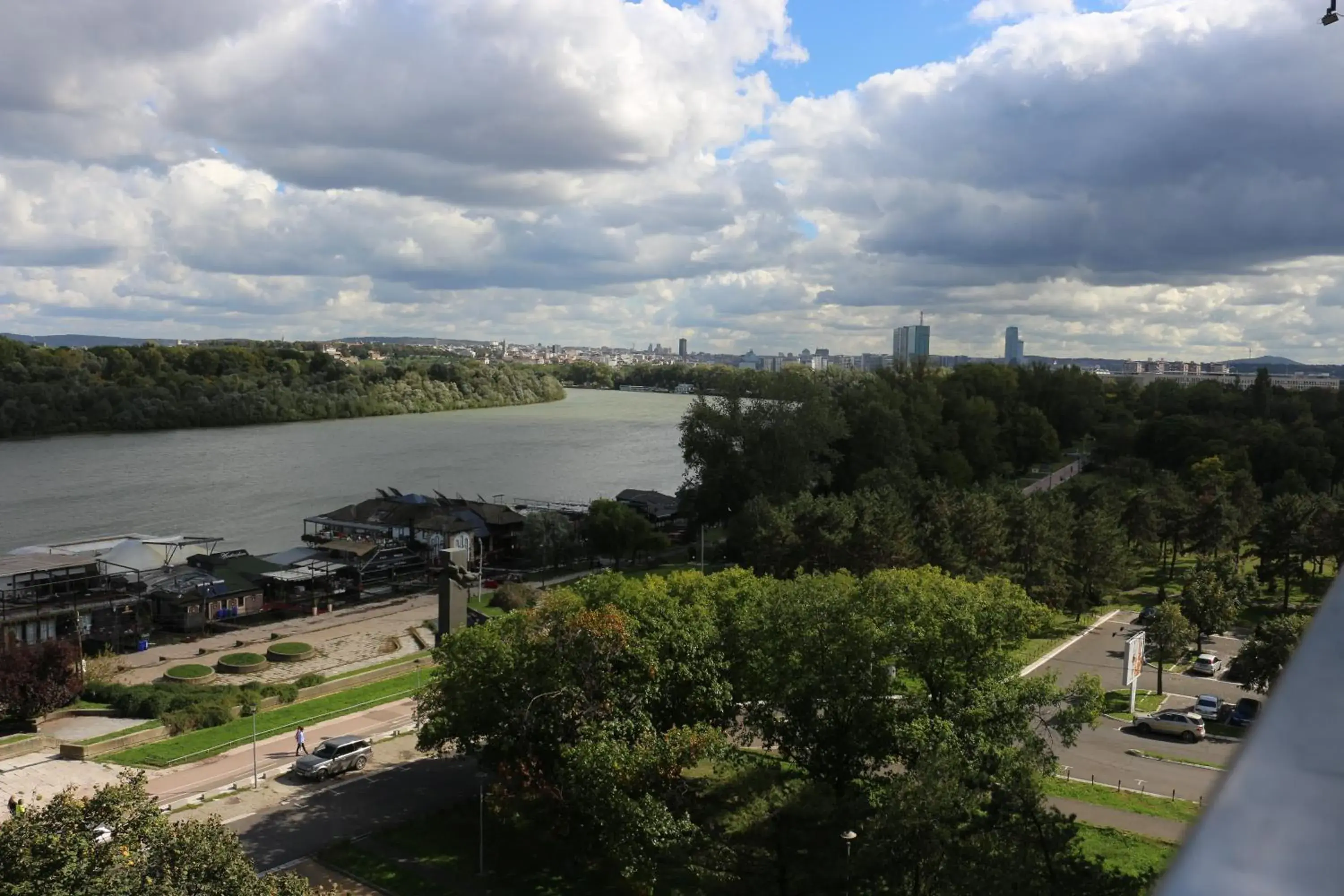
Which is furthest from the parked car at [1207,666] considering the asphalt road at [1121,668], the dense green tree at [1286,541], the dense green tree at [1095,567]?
the dense green tree at [1286,541]

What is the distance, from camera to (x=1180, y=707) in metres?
18.4

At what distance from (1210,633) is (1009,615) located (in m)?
11.4

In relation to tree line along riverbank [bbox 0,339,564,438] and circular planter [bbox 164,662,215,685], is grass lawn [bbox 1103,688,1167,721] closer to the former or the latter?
circular planter [bbox 164,662,215,685]

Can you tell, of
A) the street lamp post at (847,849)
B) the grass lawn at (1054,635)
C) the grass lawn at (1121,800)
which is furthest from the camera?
the grass lawn at (1054,635)

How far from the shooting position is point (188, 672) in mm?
22797

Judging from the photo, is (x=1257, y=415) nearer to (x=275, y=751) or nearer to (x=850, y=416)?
(x=850, y=416)

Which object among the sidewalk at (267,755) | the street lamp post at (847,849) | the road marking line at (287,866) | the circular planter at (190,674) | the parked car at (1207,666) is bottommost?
the circular planter at (190,674)

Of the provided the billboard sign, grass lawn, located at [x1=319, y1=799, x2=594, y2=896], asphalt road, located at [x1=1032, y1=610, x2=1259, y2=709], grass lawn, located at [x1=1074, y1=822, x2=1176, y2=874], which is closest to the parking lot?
asphalt road, located at [x1=1032, y1=610, x2=1259, y2=709]

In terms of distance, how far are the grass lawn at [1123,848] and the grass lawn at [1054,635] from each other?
7645 millimetres

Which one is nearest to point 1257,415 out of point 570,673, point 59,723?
point 570,673

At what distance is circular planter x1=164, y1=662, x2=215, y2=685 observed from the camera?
22469mm

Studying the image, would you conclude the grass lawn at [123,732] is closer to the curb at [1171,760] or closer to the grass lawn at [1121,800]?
the grass lawn at [1121,800]

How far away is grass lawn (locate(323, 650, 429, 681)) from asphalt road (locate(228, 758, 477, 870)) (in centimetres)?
685

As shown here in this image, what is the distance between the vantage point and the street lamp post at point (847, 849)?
10.5 metres
